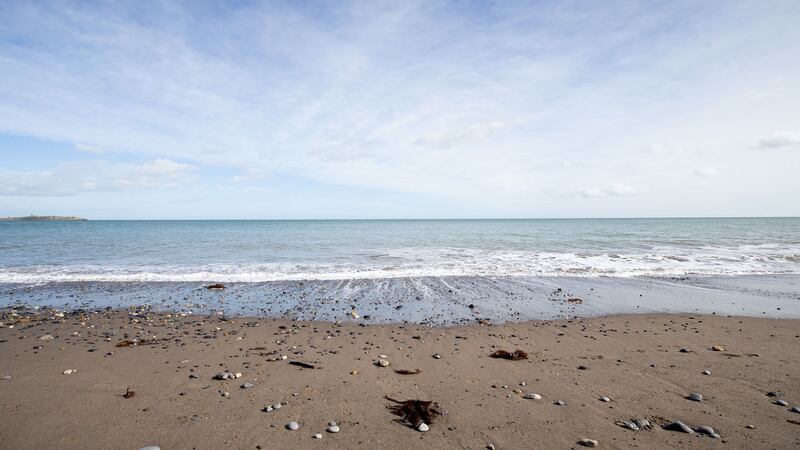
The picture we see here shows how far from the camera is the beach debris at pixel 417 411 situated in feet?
16.3

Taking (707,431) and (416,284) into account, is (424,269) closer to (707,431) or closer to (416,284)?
(416,284)

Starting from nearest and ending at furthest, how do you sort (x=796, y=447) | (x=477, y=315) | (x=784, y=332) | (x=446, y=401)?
(x=796, y=447) → (x=446, y=401) → (x=784, y=332) → (x=477, y=315)

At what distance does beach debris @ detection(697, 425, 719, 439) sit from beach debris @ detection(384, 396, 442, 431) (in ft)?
10.9

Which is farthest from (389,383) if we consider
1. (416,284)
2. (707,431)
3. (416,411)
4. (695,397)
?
(416,284)

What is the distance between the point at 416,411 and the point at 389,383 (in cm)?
110

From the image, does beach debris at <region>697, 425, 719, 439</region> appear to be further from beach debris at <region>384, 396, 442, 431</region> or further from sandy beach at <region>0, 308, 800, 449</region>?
beach debris at <region>384, 396, 442, 431</region>

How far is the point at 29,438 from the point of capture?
15.1ft

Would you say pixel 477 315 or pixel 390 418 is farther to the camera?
pixel 477 315

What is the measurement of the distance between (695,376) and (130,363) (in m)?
10.3

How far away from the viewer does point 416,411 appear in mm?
5207

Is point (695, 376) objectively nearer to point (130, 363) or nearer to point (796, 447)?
point (796, 447)

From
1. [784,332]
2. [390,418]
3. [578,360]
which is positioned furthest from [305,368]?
[784,332]

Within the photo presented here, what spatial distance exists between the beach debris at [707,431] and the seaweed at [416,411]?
3.31 m

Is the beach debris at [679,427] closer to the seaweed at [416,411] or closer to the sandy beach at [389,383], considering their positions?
the sandy beach at [389,383]
